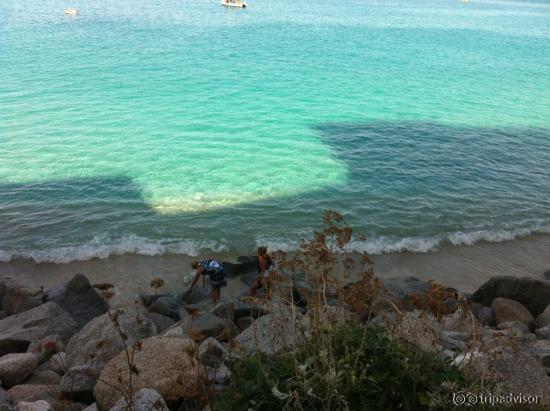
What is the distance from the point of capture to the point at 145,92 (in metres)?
30.5

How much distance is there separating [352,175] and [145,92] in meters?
17.0

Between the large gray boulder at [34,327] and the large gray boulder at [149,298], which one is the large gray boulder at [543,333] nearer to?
the large gray boulder at [149,298]

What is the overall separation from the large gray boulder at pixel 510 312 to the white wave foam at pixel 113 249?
755cm

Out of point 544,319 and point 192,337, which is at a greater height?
point 192,337

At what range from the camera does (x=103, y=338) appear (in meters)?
7.84

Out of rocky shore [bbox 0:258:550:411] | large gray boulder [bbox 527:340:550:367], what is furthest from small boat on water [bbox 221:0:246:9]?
large gray boulder [bbox 527:340:550:367]

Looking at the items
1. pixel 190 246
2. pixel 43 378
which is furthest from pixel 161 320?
pixel 190 246

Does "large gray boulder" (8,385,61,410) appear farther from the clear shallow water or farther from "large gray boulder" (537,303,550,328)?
"large gray boulder" (537,303,550,328)

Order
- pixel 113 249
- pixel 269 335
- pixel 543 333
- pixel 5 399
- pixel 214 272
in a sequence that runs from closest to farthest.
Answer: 1. pixel 5 399
2. pixel 269 335
3. pixel 543 333
4. pixel 214 272
5. pixel 113 249

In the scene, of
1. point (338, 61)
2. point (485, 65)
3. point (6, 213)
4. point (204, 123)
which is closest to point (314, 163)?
point (204, 123)

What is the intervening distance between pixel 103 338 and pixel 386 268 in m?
8.48

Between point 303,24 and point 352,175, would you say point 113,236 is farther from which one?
point 303,24

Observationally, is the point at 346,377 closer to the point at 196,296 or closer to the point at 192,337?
the point at 192,337

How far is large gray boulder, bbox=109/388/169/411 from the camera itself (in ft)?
16.5
